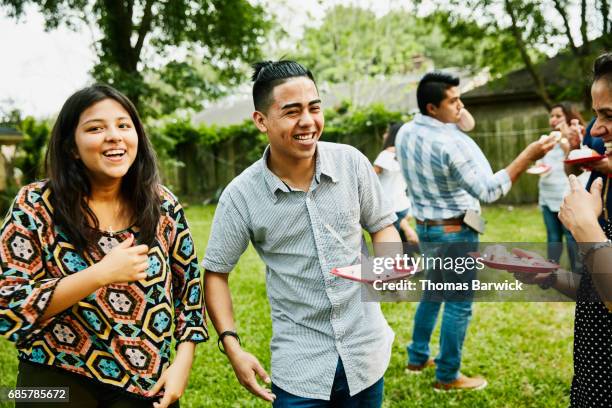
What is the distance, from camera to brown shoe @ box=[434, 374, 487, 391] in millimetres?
4016

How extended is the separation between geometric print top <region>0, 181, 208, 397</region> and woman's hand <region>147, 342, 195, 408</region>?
0.03 m

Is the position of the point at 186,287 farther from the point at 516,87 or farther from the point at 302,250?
the point at 516,87

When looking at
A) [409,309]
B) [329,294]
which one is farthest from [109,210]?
[409,309]

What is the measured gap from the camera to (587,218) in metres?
1.71

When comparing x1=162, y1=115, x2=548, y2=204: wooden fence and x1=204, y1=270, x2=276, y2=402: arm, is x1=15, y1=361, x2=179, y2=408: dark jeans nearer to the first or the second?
x1=204, y1=270, x2=276, y2=402: arm

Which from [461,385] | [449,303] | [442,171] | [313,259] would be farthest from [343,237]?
[461,385]

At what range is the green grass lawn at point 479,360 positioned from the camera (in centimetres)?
392

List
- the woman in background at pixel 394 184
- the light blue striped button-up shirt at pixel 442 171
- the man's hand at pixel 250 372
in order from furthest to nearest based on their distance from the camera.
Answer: the woman in background at pixel 394 184
the light blue striped button-up shirt at pixel 442 171
the man's hand at pixel 250 372

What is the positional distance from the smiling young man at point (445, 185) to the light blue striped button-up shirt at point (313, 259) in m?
1.56

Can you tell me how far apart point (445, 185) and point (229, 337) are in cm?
216

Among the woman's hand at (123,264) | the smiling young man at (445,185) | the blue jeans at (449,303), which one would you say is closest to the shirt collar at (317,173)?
the woman's hand at (123,264)

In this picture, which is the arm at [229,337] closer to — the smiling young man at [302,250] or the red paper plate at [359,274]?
the smiling young man at [302,250]

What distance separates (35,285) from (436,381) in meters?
3.13

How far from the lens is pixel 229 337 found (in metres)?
2.14
